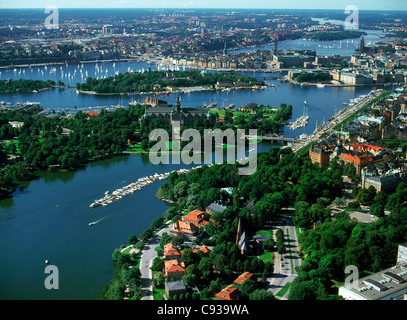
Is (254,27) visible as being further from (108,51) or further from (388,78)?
(388,78)

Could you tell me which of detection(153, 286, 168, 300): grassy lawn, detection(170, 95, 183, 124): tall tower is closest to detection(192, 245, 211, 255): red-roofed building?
detection(153, 286, 168, 300): grassy lawn

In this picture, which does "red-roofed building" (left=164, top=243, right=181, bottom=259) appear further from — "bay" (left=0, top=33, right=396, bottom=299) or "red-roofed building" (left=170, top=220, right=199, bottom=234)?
"bay" (left=0, top=33, right=396, bottom=299)

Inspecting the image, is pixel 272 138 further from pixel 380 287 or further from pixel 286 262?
pixel 380 287

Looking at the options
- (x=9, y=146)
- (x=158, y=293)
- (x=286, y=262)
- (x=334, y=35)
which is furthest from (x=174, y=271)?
(x=334, y=35)

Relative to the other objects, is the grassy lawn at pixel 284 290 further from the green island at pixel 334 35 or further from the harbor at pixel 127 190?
the green island at pixel 334 35

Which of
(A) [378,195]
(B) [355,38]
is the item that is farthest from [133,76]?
(B) [355,38]

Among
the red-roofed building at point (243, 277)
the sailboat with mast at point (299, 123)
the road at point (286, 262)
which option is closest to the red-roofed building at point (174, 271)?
the red-roofed building at point (243, 277)
